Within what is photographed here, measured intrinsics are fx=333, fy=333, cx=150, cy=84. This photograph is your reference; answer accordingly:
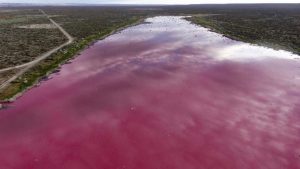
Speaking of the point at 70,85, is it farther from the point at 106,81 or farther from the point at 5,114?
the point at 5,114

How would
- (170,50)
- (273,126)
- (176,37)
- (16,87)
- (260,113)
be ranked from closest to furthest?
1. (273,126)
2. (260,113)
3. (16,87)
4. (170,50)
5. (176,37)

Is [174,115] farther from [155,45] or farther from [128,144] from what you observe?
[155,45]

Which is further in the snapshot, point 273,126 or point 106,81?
point 106,81

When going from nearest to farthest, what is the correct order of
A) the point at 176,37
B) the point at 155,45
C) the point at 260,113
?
the point at 260,113, the point at 155,45, the point at 176,37

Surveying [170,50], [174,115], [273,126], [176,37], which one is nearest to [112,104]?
[174,115]

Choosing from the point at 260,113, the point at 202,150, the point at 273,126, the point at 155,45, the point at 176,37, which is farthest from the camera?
the point at 176,37

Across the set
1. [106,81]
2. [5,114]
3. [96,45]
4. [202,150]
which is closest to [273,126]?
[202,150]
